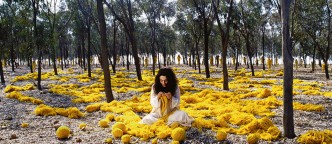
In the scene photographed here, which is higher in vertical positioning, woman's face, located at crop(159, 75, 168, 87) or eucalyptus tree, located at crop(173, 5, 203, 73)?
eucalyptus tree, located at crop(173, 5, 203, 73)

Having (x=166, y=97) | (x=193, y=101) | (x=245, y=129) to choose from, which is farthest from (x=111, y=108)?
(x=245, y=129)

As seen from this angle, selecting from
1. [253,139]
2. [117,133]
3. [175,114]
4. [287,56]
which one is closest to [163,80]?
[175,114]

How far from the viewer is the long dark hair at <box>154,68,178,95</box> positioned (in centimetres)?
811

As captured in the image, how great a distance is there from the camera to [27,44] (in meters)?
20.7

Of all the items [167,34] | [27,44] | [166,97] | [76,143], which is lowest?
[76,143]

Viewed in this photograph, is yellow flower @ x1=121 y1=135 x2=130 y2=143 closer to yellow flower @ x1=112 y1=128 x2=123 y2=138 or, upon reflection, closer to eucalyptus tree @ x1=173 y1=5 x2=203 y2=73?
yellow flower @ x1=112 y1=128 x2=123 y2=138

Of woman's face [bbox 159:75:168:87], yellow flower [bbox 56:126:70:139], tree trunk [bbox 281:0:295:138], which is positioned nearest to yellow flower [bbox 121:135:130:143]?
yellow flower [bbox 56:126:70:139]

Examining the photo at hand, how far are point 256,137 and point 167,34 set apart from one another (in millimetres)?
45071

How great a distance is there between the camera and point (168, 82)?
26.7ft

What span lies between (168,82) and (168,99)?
0.44 metres

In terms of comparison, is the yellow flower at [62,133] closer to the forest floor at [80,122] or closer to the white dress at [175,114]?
the forest floor at [80,122]

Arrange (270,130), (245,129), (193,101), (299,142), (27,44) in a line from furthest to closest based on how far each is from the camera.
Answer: (27,44), (193,101), (245,129), (270,130), (299,142)

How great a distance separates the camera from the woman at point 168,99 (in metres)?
8.10

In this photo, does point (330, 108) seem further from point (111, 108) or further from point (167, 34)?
point (167, 34)
